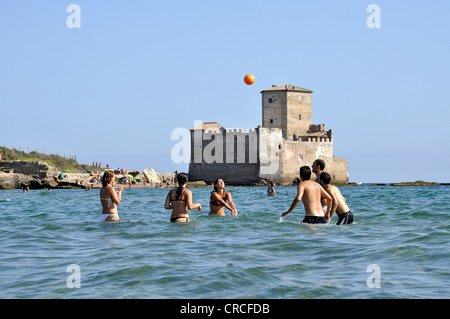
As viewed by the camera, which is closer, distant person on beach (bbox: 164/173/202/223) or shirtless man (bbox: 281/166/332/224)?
shirtless man (bbox: 281/166/332/224)

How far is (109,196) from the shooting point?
36.0 ft

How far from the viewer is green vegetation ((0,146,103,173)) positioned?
59.3m

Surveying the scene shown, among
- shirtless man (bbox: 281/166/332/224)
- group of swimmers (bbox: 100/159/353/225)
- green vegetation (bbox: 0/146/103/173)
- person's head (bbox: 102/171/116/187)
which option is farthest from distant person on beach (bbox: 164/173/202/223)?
green vegetation (bbox: 0/146/103/173)

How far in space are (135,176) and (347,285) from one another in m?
64.5

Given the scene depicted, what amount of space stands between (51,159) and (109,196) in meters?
58.1

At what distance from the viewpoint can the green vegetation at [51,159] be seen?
5931 cm

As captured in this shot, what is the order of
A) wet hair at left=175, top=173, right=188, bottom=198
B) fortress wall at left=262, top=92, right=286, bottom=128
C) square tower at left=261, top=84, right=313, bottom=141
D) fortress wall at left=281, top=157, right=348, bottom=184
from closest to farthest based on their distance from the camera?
1. wet hair at left=175, top=173, right=188, bottom=198
2. fortress wall at left=281, top=157, right=348, bottom=184
3. square tower at left=261, top=84, right=313, bottom=141
4. fortress wall at left=262, top=92, right=286, bottom=128

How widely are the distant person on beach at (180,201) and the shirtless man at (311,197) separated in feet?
6.38

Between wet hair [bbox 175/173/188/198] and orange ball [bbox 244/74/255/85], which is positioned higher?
orange ball [bbox 244/74/255/85]

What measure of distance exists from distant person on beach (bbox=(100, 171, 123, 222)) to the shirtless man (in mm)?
3284

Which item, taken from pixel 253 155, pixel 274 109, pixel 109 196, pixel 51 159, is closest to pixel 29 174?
pixel 51 159

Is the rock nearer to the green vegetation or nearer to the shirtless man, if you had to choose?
the green vegetation

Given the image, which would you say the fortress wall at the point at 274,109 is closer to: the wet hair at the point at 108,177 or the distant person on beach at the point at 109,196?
the distant person on beach at the point at 109,196

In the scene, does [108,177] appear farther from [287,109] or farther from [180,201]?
[287,109]
